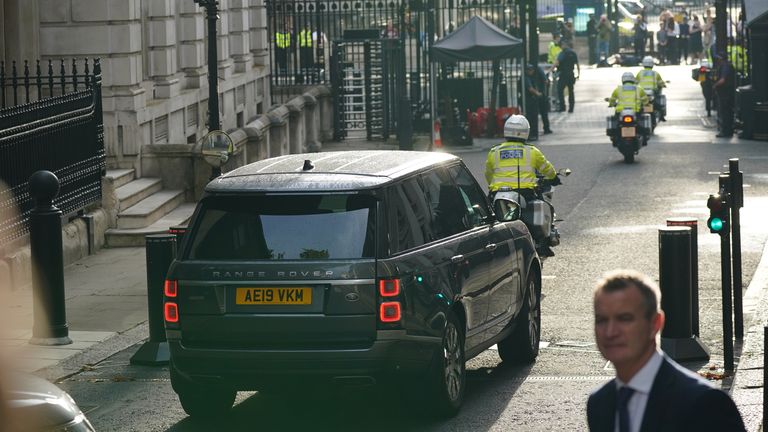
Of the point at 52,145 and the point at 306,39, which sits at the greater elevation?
the point at 306,39

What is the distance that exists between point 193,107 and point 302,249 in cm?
1651

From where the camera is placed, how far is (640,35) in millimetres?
56844

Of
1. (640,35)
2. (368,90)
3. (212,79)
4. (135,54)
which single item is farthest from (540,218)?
(640,35)

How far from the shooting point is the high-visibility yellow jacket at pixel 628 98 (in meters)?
28.1

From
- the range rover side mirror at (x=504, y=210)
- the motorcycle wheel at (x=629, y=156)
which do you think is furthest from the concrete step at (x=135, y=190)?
the motorcycle wheel at (x=629, y=156)

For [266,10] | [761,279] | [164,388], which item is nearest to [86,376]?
[164,388]

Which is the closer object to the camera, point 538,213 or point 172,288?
point 172,288

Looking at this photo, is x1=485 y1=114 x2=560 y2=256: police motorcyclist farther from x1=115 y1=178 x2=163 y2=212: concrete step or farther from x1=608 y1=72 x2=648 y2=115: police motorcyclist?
x1=608 y1=72 x2=648 y2=115: police motorcyclist

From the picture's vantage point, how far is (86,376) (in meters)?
11.2

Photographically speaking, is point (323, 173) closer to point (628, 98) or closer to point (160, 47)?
point (160, 47)

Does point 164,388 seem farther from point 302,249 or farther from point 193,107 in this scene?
point 193,107

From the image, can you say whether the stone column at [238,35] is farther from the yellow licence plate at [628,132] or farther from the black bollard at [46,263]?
the black bollard at [46,263]

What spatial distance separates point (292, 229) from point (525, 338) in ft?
9.09

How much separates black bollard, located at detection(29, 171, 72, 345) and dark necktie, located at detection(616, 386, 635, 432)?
845 centimetres
